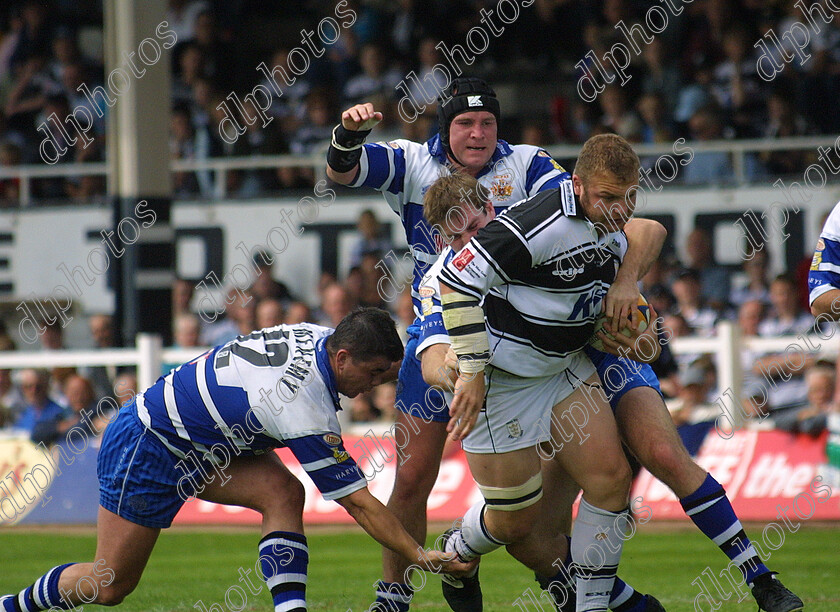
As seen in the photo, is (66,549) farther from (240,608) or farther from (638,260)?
(638,260)

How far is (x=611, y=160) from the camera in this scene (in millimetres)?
5031

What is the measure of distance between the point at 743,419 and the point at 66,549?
5.75 meters

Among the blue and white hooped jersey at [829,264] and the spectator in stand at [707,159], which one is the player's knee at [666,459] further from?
the spectator in stand at [707,159]

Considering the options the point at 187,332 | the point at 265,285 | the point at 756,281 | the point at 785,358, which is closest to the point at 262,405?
the point at 785,358

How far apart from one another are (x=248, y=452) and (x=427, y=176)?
1.60 meters

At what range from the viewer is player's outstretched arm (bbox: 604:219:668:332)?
17.8ft

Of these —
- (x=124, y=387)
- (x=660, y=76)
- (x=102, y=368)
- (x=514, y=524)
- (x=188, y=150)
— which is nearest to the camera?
(x=514, y=524)

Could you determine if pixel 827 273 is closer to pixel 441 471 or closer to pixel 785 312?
pixel 441 471

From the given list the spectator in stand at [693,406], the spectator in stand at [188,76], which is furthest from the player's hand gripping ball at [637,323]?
the spectator in stand at [188,76]

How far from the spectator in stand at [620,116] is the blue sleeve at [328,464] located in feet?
30.4

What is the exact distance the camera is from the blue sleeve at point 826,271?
6.12 metres

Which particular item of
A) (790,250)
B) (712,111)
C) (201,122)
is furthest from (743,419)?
Answer: (201,122)

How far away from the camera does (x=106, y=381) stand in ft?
41.3

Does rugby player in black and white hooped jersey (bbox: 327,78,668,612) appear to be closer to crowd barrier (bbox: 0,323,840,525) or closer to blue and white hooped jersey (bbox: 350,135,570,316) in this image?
blue and white hooped jersey (bbox: 350,135,570,316)
